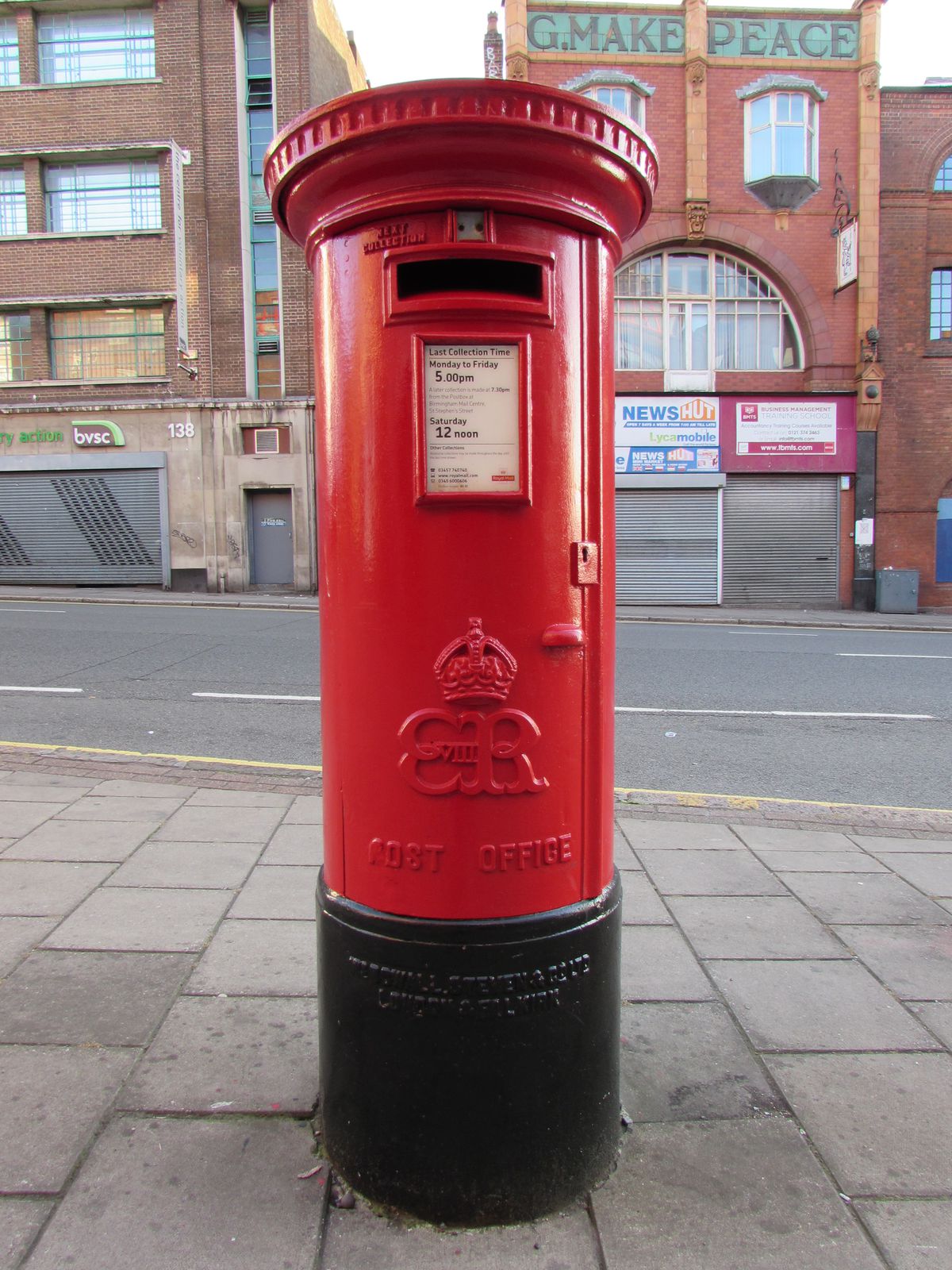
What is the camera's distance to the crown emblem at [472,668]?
186 cm

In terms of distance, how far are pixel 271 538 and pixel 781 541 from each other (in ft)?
39.4

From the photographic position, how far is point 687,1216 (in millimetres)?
1947

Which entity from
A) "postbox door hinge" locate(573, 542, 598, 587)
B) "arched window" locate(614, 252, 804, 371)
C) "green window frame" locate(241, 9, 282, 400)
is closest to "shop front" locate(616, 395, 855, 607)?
"arched window" locate(614, 252, 804, 371)

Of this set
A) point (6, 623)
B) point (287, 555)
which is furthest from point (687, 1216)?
point (287, 555)

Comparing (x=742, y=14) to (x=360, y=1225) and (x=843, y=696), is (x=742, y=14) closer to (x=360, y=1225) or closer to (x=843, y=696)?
(x=843, y=696)

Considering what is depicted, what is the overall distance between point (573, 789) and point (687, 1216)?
37.7 inches

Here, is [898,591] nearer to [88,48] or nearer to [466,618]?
[466,618]

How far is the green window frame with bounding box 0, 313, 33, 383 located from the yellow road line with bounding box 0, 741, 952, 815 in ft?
62.7

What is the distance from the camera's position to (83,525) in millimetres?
21688

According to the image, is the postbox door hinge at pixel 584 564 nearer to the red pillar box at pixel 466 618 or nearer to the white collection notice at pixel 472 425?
the red pillar box at pixel 466 618

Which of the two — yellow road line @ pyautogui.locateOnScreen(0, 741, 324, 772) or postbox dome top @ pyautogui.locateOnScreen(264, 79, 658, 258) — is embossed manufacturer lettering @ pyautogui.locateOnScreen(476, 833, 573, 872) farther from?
yellow road line @ pyautogui.locateOnScreen(0, 741, 324, 772)

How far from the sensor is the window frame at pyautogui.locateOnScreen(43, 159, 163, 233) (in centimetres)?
2144

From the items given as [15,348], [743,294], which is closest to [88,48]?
[15,348]

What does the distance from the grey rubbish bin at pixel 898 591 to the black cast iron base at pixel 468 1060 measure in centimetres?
1982
